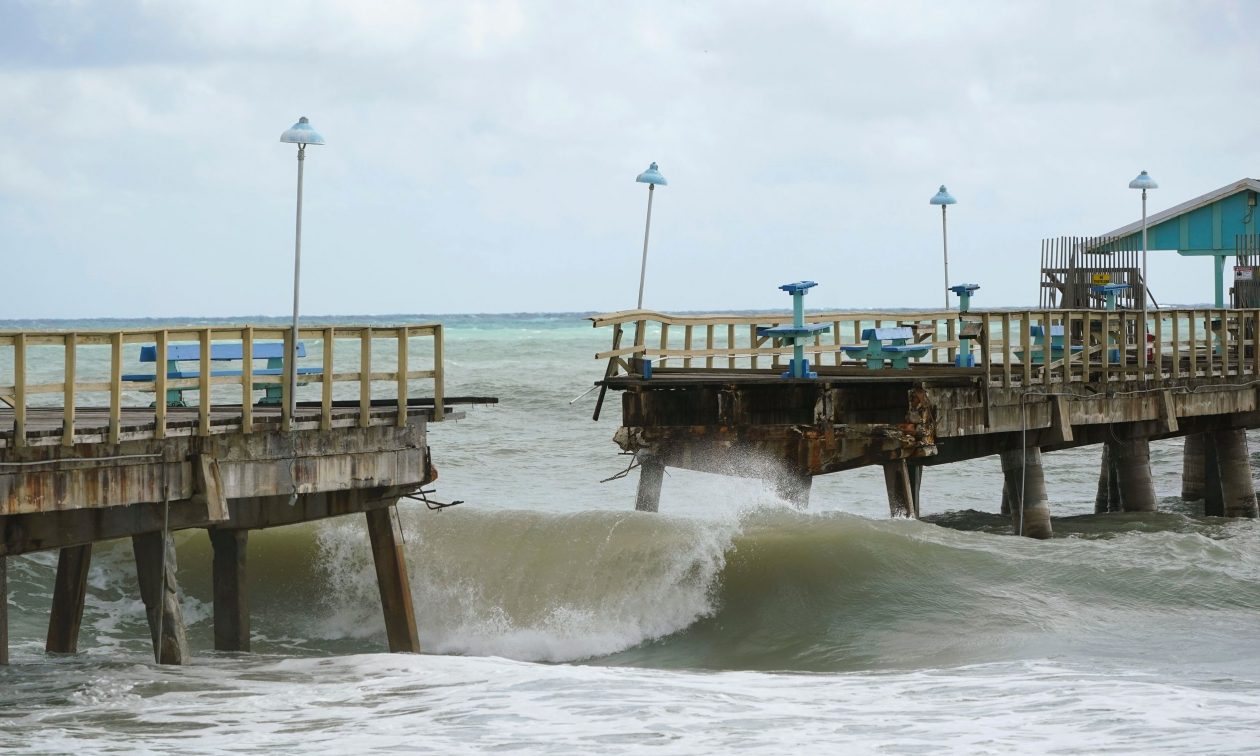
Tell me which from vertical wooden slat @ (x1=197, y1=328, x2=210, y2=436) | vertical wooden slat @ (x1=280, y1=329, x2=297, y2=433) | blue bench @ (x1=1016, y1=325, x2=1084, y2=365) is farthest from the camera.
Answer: blue bench @ (x1=1016, y1=325, x2=1084, y2=365)

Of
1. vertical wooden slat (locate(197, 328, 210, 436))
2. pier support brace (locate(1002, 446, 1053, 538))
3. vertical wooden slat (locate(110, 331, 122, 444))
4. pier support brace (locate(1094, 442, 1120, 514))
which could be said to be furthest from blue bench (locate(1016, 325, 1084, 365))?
vertical wooden slat (locate(110, 331, 122, 444))

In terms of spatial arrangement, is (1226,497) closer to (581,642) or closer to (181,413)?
(581,642)

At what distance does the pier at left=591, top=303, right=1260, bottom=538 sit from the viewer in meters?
19.8

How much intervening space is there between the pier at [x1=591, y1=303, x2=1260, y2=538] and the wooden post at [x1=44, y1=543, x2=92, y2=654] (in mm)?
6062

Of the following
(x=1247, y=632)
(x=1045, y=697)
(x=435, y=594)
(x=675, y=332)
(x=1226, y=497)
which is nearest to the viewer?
(x=1045, y=697)

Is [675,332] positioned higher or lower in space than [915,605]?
higher

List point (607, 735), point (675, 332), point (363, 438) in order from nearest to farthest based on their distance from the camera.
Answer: point (607, 735) → point (363, 438) → point (675, 332)

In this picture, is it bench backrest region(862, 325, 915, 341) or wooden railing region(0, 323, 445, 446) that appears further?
bench backrest region(862, 325, 915, 341)

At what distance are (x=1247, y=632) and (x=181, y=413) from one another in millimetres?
10642

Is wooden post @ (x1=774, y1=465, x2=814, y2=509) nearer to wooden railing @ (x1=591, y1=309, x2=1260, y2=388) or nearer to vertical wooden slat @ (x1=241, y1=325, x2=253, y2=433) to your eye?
wooden railing @ (x1=591, y1=309, x2=1260, y2=388)

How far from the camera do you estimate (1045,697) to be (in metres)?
13.2

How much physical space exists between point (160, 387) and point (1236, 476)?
18451 millimetres

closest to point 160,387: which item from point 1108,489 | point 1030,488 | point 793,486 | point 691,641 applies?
point 691,641

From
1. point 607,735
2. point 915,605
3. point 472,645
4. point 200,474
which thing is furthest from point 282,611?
point 607,735
